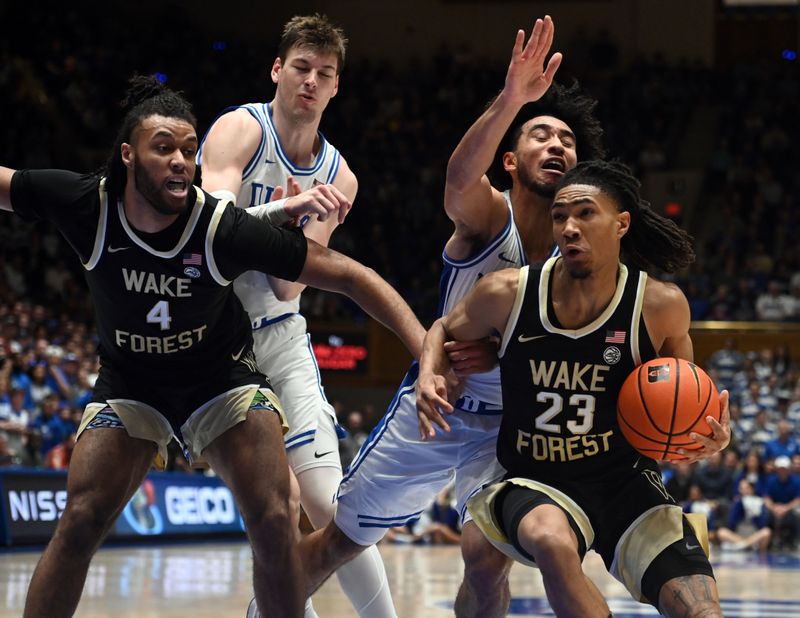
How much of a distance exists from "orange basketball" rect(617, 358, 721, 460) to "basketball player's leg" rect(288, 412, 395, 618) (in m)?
1.74

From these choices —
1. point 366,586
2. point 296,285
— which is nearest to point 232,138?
point 296,285

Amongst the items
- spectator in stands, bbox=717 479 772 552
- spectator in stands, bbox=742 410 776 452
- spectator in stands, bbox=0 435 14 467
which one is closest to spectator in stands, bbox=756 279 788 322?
spectator in stands, bbox=742 410 776 452

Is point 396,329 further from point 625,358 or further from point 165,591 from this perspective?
point 165,591

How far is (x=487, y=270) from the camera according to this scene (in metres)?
5.44

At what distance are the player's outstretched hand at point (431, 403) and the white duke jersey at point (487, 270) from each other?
0.57 m

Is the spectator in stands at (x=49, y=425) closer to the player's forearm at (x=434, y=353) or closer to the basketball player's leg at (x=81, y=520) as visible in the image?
the basketball player's leg at (x=81, y=520)

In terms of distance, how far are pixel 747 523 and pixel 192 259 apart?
13.8 m

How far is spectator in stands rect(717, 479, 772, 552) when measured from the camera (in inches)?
655

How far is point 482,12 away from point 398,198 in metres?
5.98

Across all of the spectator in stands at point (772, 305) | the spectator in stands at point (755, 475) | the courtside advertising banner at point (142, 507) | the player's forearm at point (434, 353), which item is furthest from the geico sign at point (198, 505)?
the player's forearm at point (434, 353)

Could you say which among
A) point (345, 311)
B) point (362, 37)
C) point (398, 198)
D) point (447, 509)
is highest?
point (362, 37)

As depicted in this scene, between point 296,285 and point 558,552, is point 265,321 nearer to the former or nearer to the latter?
point 296,285

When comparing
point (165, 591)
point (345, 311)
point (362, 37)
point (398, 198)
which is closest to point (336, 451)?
point (165, 591)

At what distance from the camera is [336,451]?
6012 millimetres
